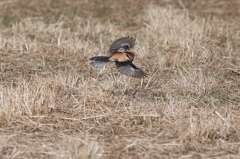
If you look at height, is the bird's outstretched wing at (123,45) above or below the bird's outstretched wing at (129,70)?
above

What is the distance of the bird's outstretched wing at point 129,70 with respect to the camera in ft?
22.5

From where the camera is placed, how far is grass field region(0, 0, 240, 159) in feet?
19.5

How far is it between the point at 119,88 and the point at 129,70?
0.66 m

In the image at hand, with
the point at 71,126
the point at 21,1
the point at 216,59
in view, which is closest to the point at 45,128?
the point at 71,126

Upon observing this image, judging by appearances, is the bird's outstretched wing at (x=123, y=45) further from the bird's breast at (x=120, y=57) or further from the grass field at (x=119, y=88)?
the grass field at (x=119, y=88)

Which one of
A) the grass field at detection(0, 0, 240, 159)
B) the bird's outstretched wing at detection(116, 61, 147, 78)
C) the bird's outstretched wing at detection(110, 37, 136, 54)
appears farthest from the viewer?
the bird's outstretched wing at detection(110, 37, 136, 54)

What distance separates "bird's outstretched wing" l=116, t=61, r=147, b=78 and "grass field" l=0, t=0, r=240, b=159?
0.27 metres

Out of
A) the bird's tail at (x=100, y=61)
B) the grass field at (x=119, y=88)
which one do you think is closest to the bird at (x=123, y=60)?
the bird's tail at (x=100, y=61)

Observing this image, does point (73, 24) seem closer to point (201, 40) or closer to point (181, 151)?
point (201, 40)

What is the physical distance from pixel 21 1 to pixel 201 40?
14.0 feet

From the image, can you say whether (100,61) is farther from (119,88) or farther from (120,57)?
(119,88)

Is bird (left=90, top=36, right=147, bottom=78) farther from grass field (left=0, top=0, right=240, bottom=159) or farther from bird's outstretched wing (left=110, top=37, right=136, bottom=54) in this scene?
grass field (left=0, top=0, right=240, bottom=159)

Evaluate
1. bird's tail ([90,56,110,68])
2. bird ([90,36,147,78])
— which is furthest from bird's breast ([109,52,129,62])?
bird's tail ([90,56,110,68])

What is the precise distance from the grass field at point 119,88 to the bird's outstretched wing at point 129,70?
0.88ft
